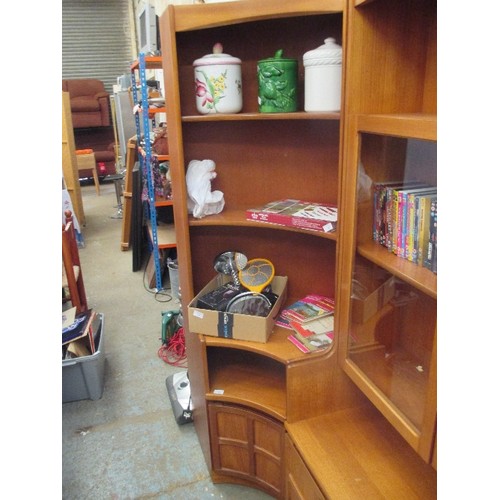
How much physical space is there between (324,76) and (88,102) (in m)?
7.09

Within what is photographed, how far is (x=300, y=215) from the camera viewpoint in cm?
146

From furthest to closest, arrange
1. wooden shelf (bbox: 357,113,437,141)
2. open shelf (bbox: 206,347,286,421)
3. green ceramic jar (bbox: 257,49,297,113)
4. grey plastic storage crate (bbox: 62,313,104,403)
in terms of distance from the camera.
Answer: grey plastic storage crate (bbox: 62,313,104,403)
open shelf (bbox: 206,347,286,421)
green ceramic jar (bbox: 257,49,297,113)
wooden shelf (bbox: 357,113,437,141)

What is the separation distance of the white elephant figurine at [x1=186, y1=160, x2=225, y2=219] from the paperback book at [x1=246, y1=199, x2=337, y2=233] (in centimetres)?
16

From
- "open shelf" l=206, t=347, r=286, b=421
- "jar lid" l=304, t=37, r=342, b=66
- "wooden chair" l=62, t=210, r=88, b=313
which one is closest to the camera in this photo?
"jar lid" l=304, t=37, r=342, b=66

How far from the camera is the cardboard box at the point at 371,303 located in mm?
1242

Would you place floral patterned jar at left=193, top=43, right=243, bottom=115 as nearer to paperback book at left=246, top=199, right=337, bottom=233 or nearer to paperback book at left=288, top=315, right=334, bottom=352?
paperback book at left=246, top=199, right=337, bottom=233

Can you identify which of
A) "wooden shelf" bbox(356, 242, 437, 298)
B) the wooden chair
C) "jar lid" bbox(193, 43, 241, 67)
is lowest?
the wooden chair

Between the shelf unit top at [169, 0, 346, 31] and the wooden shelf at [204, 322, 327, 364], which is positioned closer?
the shelf unit top at [169, 0, 346, 31]

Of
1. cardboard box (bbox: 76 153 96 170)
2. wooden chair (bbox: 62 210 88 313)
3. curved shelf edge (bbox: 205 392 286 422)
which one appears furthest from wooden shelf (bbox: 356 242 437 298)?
cardboard box (bbox: 76 153 96 170)

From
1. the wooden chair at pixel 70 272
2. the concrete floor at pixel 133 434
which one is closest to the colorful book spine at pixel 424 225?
the concrete floor at pixel 133 434

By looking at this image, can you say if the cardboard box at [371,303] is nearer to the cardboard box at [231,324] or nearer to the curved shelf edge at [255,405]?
the cardboard box at [231,324]

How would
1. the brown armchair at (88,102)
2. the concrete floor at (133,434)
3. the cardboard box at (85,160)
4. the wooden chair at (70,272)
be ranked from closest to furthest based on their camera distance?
1. the concrete floor at (133,434)
2. the wooden chair at (70,272)
3. the cardboard box at (85,160)
4. the brown armchair at (88,102)

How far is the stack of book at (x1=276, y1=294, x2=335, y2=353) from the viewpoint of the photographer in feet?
4.82

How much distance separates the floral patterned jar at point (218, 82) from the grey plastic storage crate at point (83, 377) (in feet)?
5.01
